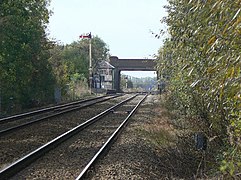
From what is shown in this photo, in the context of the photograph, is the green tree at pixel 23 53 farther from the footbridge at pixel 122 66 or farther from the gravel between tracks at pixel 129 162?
the footbridge at pixel 122 66

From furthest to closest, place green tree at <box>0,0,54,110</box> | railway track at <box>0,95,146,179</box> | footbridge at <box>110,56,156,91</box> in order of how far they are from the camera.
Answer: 1. footbridge at <box>110,56,156,91</box>
2. green tree at <box>0,0,54,110</box>
3. railway track at <box>0,95,146,179</box>

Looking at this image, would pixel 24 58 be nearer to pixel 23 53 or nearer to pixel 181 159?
pixel 23 53

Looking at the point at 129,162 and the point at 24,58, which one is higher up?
the point at 24,58

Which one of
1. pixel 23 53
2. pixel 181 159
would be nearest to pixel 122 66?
pixel 23 53

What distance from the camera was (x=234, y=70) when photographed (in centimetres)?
357

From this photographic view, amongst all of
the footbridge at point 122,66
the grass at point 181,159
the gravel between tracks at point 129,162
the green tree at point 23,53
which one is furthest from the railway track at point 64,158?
the footbridge at point 122,66

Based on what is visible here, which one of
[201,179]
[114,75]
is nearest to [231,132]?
[201,179]

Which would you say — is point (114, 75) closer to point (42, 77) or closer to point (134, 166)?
point (42, 77)

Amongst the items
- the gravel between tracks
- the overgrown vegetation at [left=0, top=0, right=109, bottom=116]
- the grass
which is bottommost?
the gravel between tracks

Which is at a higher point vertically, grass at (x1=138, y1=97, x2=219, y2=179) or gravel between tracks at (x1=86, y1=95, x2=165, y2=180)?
grass at (x1=138, y1=97, x2=219, y2=179)

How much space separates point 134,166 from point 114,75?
256ft

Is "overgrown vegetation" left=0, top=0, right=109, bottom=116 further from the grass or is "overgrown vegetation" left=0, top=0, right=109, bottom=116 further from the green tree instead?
the grass

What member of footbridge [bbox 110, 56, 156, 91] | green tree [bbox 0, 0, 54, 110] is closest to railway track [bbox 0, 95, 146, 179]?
green tree [bbox 0, 0, 54, 110]

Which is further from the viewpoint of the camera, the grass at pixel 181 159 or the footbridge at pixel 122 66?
the footbridge at pixel 122 66
